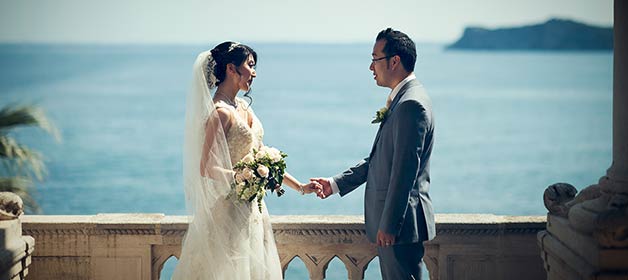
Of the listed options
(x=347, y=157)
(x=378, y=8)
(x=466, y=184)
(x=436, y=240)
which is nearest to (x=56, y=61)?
(x=378, y=8)

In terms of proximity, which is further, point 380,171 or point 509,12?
point 509,12

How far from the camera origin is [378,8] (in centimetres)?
8319

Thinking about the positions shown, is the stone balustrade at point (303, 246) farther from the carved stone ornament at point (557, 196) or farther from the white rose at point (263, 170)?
the white rose at point (263, 170)

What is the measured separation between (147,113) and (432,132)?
6065cm

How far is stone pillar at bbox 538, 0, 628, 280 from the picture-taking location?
12.9 feet

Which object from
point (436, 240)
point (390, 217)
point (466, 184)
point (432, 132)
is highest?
point (432, 132)

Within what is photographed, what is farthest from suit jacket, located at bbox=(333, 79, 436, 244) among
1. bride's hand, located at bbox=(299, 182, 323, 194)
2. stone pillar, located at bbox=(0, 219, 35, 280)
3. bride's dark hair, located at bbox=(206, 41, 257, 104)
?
stone pillar, located at bbox=(0, 219, 35, 280)

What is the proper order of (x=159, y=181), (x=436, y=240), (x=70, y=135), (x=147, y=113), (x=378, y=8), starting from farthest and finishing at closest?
1. (x=378, y=8)
2. (x=147, y=113)
3. (x=70, y=135)
4. (x=159, y=181)
5. (x=436, y=240)

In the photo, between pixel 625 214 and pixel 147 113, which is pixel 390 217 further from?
pixel 147 113

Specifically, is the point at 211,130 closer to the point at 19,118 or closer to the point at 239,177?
the point at 239,177

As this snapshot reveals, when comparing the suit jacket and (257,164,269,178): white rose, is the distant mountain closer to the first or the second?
the suit jacket

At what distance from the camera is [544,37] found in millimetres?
79500

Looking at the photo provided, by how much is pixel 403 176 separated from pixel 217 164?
3.24 feet

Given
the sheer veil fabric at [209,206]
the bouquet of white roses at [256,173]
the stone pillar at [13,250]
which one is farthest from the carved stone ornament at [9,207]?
the bouquet of white roses at [256,173]
